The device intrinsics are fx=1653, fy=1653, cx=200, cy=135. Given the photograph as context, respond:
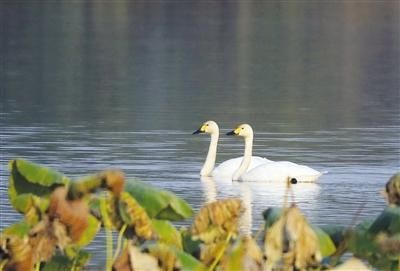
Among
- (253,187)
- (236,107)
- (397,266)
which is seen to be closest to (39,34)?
(236,107)

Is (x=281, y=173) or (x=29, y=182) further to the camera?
(x=281, y=173)

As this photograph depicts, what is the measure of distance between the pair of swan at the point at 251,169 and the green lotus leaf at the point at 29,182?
6.91m

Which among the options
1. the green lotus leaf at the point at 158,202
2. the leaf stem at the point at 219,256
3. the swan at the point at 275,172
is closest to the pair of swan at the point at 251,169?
the swan at the point at 275,172

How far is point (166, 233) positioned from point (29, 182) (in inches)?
23.0

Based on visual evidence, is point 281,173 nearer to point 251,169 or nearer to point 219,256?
point 251,169

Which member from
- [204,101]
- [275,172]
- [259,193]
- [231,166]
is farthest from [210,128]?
[204,101]

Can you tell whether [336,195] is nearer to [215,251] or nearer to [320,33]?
[215,251]

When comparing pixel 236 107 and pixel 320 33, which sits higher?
pixel 320 33

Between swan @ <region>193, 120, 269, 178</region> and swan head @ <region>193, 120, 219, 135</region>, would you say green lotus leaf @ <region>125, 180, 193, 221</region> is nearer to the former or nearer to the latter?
swan @ <region>193, 120, 269, 178</region>

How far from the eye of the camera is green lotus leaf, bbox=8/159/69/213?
6.46 m

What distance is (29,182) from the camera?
6.58 metres

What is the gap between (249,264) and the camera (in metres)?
5.92

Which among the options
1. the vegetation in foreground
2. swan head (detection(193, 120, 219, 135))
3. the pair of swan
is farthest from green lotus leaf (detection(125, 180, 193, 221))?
swan head (detection(193, 120, 219, 135))

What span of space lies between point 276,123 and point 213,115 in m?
1.36
